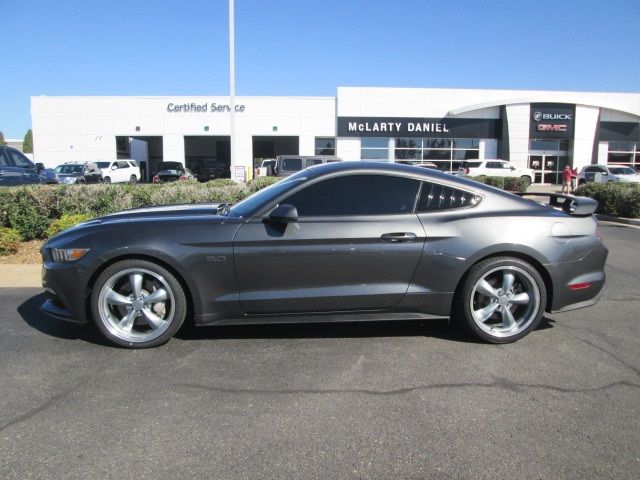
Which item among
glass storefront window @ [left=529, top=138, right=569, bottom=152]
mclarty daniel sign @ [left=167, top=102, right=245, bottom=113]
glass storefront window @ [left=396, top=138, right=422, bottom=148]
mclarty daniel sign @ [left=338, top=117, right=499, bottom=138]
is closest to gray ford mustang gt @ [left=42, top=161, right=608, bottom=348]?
mclarty daniel sign @ [left=338, top=117, right=499, bottom=138]

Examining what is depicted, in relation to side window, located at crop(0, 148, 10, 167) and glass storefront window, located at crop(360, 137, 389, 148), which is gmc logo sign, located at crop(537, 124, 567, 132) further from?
side window, located at crop(0, 148, 10, 167)

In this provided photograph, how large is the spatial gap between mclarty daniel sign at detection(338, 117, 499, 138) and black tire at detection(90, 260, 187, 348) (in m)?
33.8

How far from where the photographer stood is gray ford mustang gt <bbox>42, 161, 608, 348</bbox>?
4.18 meters

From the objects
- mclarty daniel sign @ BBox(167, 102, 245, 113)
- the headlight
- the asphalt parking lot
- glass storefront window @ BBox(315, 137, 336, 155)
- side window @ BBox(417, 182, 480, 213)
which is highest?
mclarty daniel sign @ BBox(167, 102, 245, 113)

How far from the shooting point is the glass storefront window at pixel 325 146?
123ft

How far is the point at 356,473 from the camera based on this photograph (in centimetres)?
260

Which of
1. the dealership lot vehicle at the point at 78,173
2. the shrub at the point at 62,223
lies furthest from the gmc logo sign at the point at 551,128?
the shrub at the point at 62,223

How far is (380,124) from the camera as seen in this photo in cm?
3666

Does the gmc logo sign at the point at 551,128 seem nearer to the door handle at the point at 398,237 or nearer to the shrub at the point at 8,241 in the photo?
the shrub at the point at 8,241

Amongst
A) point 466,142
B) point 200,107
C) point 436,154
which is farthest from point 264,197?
point 466,142

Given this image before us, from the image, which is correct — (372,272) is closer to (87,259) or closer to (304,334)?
(304,334)

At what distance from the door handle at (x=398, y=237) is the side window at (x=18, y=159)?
43.6 feet

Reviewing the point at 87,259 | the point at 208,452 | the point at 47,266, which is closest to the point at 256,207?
the point at 87,259

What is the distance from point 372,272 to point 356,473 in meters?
1.91
